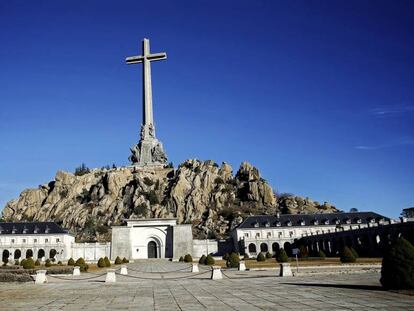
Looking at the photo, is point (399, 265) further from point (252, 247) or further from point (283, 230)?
point (283, 230)

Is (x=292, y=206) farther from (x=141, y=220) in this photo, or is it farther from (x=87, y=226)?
(x=87, y=226)

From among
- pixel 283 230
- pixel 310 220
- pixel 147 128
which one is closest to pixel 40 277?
pixel 283 230

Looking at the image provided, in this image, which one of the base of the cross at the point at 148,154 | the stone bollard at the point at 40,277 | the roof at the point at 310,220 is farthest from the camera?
the base of the cross at the point at 148,154

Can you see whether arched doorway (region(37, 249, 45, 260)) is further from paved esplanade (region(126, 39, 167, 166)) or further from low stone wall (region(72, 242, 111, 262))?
paved esplanade (region(126, 39, 167, 166))

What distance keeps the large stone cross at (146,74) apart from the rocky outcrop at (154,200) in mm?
15499

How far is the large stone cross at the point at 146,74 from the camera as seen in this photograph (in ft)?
357

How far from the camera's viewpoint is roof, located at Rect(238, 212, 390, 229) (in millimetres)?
78750

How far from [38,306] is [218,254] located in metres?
69.6

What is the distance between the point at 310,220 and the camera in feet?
266

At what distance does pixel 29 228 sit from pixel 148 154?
43.3 m

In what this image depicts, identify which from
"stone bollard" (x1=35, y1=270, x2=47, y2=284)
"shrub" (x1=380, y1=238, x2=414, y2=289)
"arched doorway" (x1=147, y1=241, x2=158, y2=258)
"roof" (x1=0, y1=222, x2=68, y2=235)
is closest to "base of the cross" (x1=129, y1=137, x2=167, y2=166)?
"roof" (x1=0, y1=222, x2=68, y2=235)

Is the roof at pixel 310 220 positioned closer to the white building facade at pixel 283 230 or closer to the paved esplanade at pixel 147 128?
the white building facade at pixel 283 230

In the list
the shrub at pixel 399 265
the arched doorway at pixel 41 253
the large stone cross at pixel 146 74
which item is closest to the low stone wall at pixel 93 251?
the arched doorway at pixel 41 253

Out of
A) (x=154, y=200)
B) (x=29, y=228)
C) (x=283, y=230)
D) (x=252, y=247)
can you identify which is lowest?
(x=252, y=247)
